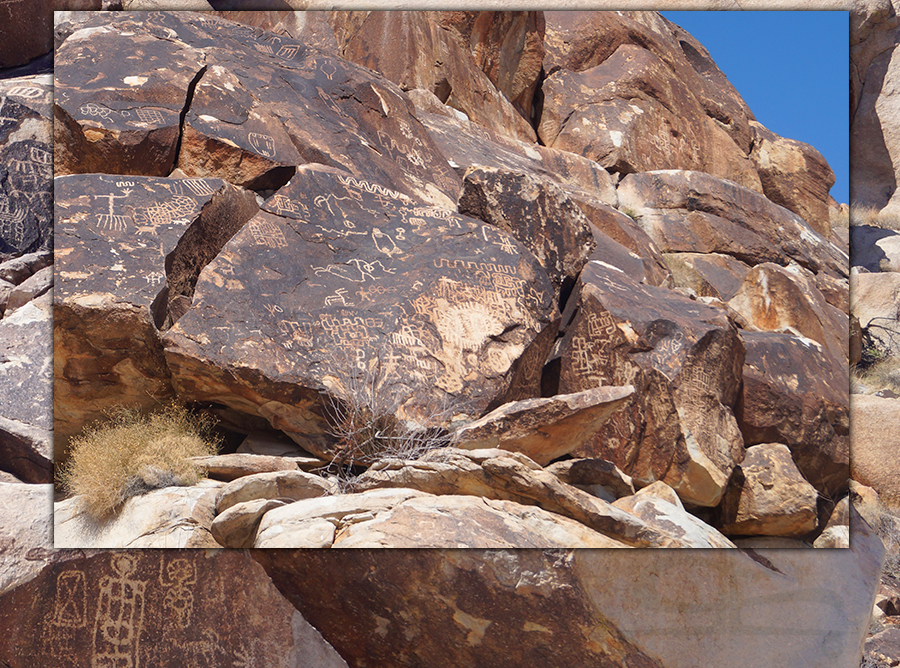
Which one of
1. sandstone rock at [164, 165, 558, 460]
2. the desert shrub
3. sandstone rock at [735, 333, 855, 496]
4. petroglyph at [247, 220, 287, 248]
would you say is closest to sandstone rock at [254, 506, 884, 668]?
the desert shrub

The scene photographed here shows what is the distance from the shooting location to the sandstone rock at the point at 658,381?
12.8 feet

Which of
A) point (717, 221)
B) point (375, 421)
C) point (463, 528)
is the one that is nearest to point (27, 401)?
point (375, 421)

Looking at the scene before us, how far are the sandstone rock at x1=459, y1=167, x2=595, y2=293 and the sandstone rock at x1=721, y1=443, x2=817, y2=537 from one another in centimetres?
138

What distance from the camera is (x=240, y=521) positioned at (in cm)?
315

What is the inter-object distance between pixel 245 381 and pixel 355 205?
1.09 metres

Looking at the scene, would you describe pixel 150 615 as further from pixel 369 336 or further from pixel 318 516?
pixel 369 336

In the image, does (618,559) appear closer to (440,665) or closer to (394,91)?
(440,665)

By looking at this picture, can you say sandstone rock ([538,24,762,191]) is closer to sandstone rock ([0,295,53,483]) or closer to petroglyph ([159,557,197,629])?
sandstone rock ([0,295,53,483])

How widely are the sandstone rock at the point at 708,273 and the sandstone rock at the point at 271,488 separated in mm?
4348

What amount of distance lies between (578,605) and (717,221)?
5.41m

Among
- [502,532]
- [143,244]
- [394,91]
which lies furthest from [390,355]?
[394,91]

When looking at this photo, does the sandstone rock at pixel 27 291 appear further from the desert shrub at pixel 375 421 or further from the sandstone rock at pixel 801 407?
the sandstone rock at pixel 801 407

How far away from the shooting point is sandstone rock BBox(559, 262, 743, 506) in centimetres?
390

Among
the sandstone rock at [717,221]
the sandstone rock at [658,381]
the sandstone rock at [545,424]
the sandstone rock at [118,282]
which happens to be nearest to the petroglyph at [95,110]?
the sandstone rock at [118,282]
